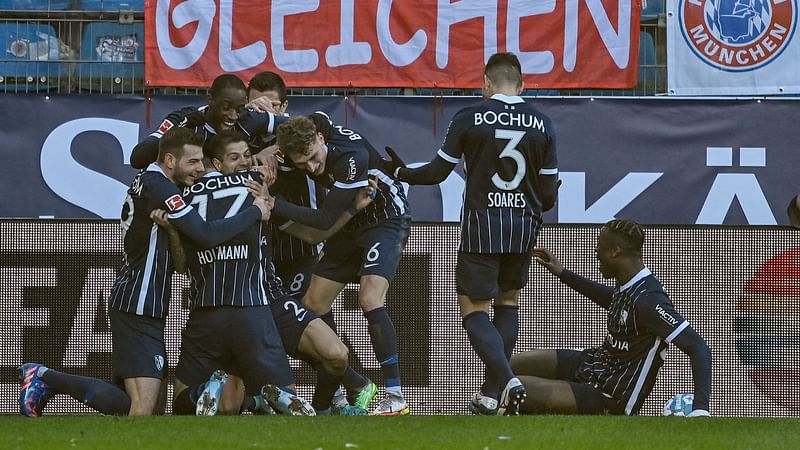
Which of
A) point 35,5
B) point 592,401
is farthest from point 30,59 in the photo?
point 592,401

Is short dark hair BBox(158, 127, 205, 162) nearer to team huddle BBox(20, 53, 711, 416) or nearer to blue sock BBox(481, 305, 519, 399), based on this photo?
team huddle BBox(20, 53, 711, 416)

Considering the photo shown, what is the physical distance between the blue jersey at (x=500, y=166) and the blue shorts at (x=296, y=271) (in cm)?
100

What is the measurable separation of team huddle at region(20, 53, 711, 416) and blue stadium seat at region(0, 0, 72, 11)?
4.72 metres

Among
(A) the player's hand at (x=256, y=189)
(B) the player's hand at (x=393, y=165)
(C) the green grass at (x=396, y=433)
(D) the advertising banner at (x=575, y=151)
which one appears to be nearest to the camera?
(C) the green grass at (x=396, y=433)

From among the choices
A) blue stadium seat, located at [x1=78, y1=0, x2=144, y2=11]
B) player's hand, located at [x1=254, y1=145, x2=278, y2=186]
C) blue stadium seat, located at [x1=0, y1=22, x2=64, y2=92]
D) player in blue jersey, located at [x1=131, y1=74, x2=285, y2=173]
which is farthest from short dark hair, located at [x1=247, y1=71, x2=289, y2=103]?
blue stadium seat, located at [x1=0, y1=22, x2=64, y2=92]

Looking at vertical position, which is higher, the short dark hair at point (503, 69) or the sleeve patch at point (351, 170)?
the short dark hair at point (503, 69)

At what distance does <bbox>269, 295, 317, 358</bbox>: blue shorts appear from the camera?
7.08 m

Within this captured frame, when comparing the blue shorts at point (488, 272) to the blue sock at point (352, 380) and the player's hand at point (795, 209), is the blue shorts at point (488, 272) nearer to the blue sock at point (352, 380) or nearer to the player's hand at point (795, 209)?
the blue sock at point (352, 380)

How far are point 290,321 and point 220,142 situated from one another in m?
0.97

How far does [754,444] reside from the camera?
5.65 metres

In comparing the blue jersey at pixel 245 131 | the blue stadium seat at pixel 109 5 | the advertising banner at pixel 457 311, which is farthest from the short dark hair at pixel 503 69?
the blue stadium seat at pixel 109 5

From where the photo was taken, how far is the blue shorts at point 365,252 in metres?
7.46

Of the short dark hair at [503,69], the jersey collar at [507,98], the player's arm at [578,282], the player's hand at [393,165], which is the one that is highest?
the short dark hair at [503,69]

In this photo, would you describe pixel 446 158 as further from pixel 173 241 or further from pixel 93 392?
pixel 93 392
